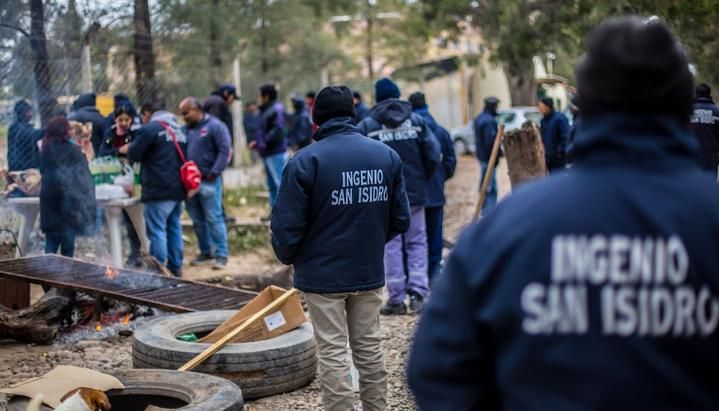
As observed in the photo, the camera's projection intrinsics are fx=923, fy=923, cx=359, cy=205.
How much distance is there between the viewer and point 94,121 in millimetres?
10586

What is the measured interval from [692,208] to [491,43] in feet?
80.1

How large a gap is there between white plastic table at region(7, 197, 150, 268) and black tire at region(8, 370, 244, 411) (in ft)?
15.7

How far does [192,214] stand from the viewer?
36.9ft

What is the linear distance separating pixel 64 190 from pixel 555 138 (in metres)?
6.38

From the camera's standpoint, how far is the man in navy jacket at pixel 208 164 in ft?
35.8

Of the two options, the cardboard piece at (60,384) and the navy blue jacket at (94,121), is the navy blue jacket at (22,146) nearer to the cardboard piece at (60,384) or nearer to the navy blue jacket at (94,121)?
the navy blue jacket at (94,121)

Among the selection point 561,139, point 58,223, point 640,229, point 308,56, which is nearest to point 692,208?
point 640,229

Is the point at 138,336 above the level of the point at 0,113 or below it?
below

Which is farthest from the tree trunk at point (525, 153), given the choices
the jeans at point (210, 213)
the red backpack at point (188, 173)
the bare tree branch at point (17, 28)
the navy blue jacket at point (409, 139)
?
the bare tree branch at point (17, 28)

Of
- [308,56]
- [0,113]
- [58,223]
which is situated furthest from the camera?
[308,56]

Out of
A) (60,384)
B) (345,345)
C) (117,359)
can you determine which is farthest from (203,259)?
(60,384)

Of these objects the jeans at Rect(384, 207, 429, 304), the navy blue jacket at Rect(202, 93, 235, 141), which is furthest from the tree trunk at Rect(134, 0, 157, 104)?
the jeans at Rect(384, 207, 429, 304)

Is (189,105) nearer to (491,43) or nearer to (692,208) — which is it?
(692,208)

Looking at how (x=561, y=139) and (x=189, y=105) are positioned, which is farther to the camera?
(x=561, y=139)
